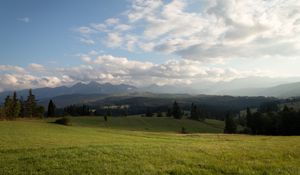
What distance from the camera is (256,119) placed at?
11344 cm

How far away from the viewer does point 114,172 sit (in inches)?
589

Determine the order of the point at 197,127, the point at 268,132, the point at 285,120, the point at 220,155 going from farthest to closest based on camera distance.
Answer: the point at 197,127 < the point at 268,132 < the point at 285,120 < the point at 220,155

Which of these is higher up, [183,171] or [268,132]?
[183,171]

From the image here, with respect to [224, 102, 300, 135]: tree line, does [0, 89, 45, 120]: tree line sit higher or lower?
higher

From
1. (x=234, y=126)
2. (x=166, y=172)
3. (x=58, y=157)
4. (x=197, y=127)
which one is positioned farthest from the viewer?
(x=197, y=127)

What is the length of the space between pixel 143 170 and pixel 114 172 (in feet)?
5.32

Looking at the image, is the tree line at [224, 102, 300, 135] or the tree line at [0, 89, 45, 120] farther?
the tree line at [0, 89, 45, 120]

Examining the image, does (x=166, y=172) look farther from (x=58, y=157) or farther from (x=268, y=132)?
(x=268, y=132)

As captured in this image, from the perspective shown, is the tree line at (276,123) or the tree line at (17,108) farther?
the tree line at (17,108)

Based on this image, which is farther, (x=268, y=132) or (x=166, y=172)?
(x=268, y=132)

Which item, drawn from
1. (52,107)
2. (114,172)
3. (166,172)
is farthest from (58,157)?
(52,107)

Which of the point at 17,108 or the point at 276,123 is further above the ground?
the point at 17,108

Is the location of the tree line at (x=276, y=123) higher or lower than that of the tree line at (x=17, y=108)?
lower

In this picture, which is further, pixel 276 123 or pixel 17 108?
pixel 17 108
